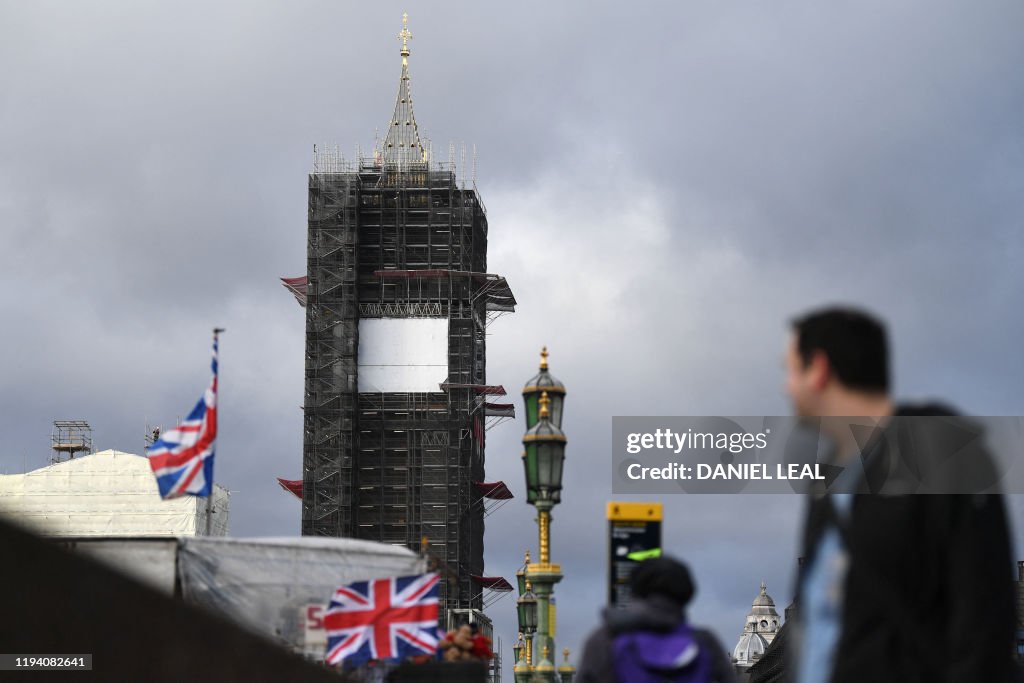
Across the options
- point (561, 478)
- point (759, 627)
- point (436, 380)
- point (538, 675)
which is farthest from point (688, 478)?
point (759, 627)

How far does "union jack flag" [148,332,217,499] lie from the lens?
2216 cm

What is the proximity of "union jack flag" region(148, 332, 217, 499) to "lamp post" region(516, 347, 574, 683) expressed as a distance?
6.12m

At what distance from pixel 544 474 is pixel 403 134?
87.9 meters

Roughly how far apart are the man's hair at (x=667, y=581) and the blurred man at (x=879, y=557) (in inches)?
82.3

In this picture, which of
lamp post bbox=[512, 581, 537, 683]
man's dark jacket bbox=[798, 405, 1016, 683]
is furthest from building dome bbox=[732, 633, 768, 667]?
man's dark jacket bbox=[798, 405, 1016, 683]

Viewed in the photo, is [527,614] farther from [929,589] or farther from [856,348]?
[929,589]

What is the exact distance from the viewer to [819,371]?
4.11 metres

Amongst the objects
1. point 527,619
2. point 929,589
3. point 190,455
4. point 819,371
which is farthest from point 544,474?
point 527,619

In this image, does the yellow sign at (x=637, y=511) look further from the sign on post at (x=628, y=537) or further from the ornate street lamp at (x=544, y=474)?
the ornate street lamp at (x=544, y=474)

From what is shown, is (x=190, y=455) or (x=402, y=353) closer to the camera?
(x=190, y=455)

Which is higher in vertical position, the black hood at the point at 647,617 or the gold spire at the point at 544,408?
the gold spire at the point at 544,408

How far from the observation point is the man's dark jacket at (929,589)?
3.66 meters

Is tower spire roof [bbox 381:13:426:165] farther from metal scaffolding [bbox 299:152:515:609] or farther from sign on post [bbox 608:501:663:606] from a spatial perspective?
sign on post [bbox 608:501:663:606]

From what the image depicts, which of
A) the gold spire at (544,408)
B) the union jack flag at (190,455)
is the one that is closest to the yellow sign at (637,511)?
the gold spire at (544,408)
